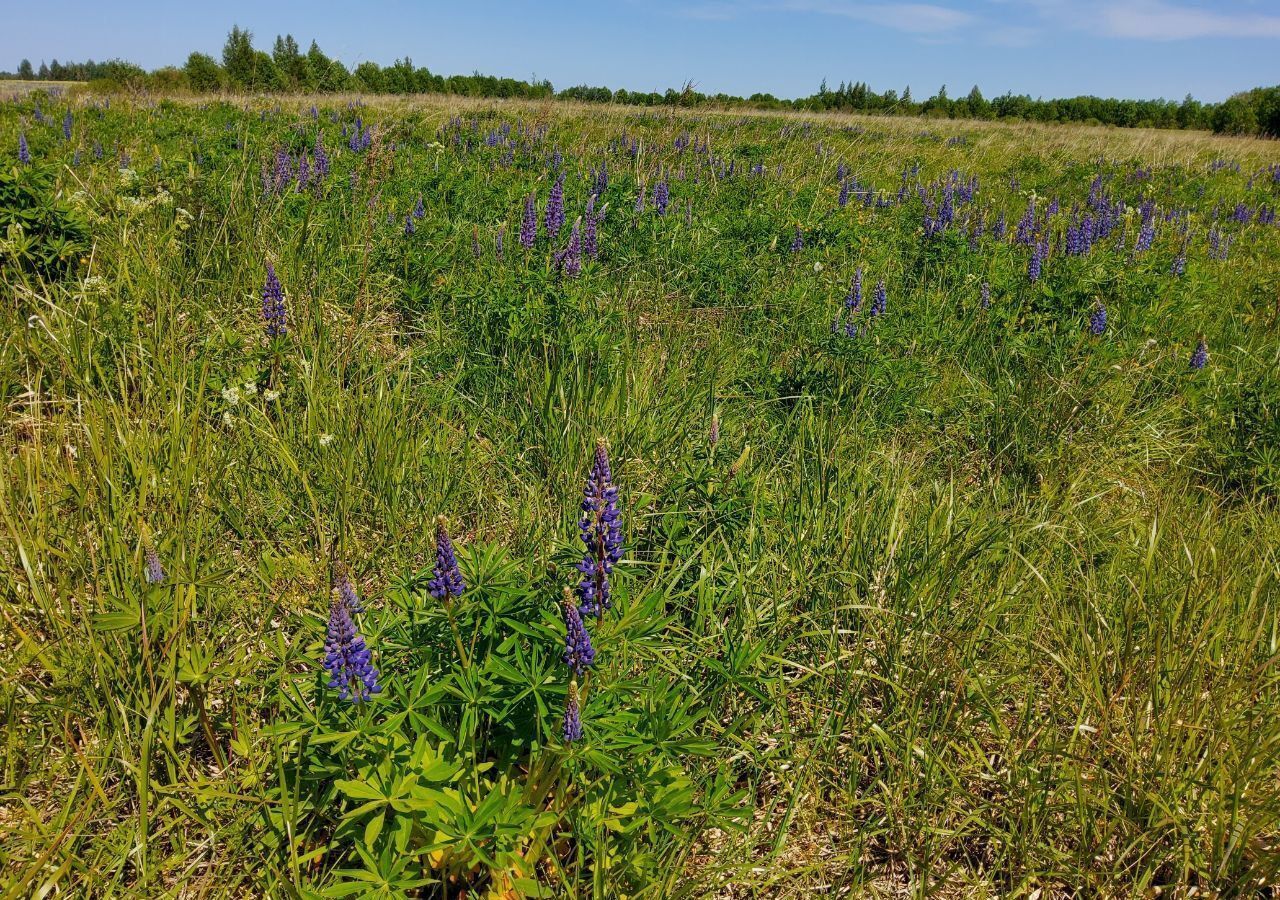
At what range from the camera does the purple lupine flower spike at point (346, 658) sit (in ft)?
5.13

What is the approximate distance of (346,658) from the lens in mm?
1610

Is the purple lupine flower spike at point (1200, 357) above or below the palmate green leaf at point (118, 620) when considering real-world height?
above

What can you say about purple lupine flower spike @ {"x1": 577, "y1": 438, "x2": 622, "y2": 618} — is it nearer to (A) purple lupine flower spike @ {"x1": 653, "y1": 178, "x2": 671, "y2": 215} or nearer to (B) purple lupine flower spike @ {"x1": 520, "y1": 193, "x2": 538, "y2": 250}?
(B) purple lupine flower spike @ {"x1": 520, "y1": 193, "x2": 538, "y2": 250}

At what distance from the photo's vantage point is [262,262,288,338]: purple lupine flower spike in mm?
3386

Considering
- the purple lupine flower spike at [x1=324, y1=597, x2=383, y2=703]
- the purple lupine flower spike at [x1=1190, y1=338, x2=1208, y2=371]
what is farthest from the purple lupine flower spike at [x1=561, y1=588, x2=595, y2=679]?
the purple lupine flower spike at [x1=1190, y1=338, x2=1208, y2=371]

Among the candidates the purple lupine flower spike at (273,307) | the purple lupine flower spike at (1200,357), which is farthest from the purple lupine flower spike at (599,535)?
the purple lupine flower spike at (1200,357)

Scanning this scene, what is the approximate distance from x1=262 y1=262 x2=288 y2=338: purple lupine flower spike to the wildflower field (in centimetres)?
2

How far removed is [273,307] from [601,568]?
8.04 feet

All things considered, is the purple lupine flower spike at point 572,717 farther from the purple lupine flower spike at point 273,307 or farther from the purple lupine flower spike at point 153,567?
the purple lupine flower spike at point 273,307

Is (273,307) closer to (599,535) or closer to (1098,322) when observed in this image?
(599,535)

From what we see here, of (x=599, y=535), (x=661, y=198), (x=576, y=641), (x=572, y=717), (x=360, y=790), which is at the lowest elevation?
(x=360, y=790)

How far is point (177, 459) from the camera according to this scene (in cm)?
268

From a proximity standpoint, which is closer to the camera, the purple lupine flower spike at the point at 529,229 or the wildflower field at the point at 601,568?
the wildflower field at the point at 601,568

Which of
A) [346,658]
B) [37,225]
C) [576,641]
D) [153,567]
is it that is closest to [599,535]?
[576,641]
